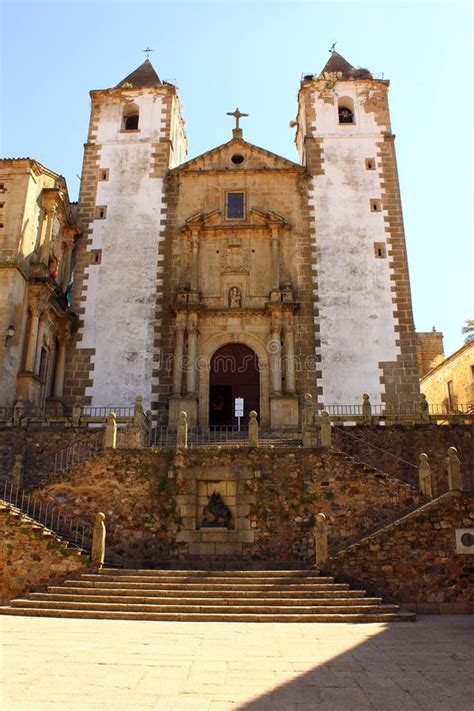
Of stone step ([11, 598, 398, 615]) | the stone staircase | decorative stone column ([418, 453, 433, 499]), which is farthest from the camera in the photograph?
decorative stone column ([418, 453, 433, 499])

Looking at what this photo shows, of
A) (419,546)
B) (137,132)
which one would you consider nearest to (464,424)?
(419,546)

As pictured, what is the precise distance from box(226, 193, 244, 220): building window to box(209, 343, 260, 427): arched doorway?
17.1 ft

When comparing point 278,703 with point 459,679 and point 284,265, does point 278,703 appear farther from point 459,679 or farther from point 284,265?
point 284,265

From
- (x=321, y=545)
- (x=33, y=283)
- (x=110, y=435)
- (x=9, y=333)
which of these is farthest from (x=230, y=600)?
(x=33, y=283)

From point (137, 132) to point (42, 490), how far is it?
1626 cm

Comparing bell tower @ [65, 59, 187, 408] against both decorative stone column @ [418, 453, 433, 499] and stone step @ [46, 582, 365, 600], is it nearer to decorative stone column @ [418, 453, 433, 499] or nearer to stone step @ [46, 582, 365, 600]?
stone step @ [46, 582, 365, 600]

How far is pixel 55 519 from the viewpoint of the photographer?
14.6 meters

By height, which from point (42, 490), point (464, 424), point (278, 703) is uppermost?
point (464, 424)

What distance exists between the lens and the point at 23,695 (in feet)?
19.6

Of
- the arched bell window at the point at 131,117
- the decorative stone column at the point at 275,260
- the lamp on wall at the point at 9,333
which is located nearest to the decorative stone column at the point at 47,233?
the lamp on wall at the point at 9,333

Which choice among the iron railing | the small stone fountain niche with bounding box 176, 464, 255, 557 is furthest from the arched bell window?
the iron railing

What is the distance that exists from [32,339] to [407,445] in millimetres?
12210

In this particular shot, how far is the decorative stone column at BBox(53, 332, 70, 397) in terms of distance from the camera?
21500mm

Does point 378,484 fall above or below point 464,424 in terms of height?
below
